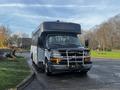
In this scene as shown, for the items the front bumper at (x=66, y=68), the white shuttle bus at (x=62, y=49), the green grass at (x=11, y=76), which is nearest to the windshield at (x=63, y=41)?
the white shuttle bus at (x=62, y=49)

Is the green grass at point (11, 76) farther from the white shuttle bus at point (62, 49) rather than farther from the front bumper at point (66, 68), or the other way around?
the front bumper at point (66, 68)

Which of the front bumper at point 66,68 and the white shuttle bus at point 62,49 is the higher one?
the white shuttle bus at point 62,49

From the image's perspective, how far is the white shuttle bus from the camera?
61.5ft

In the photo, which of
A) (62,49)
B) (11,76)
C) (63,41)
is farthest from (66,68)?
(11,76)

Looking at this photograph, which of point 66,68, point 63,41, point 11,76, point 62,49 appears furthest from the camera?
point 63,41

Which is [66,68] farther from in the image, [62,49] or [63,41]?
[63,41]

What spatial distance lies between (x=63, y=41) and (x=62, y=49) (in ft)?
5.48

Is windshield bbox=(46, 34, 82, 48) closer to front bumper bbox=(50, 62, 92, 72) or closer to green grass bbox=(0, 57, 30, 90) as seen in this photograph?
front bumper bbox=(50, 62, 92, 72)

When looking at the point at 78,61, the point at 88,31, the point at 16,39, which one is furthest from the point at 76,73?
the point at 88,31

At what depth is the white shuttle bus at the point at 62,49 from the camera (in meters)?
18.8

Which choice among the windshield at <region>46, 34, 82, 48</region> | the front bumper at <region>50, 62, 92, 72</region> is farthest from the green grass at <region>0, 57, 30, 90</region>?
the windshield at <region>46, 34, 82, 48</region>

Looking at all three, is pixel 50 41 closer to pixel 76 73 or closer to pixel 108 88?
pixel 76 73

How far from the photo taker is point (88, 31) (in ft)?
465

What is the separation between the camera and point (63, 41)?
20453 millimetres
